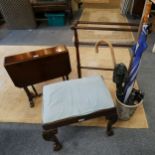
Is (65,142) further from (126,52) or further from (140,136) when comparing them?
(126,52)

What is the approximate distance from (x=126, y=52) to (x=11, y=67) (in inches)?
72.3

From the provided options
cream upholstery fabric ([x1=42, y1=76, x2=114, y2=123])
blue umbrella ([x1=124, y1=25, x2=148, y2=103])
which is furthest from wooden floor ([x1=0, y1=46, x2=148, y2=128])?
cream upholstery fabric ([x1=42, y1=76, x2=114, y2=123])

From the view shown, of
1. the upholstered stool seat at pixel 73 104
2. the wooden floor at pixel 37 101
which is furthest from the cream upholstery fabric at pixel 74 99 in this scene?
the wooden floor at pixel 37 101

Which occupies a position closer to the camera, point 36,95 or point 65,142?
point 65,142

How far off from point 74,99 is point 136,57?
567 millimetres

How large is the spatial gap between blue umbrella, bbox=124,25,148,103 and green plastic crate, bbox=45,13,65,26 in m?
2.59

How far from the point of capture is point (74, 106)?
108cm

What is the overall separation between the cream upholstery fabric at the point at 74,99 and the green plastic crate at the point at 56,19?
99.4 inches

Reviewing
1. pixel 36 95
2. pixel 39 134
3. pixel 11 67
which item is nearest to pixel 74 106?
pixel 39 134

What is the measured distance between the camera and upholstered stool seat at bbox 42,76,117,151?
104 cm

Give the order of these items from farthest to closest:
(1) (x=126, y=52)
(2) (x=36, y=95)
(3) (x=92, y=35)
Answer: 1. (3) (x=92, y=35)
2. (1) (x=126, y=52)
3. (2) (x=36, y=95)

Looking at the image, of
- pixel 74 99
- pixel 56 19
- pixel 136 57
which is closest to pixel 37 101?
pixel 74 99

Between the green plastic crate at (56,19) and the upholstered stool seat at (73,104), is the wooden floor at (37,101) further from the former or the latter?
the green plastic crate at (56,19)

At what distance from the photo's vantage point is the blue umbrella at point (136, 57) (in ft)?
3.22
